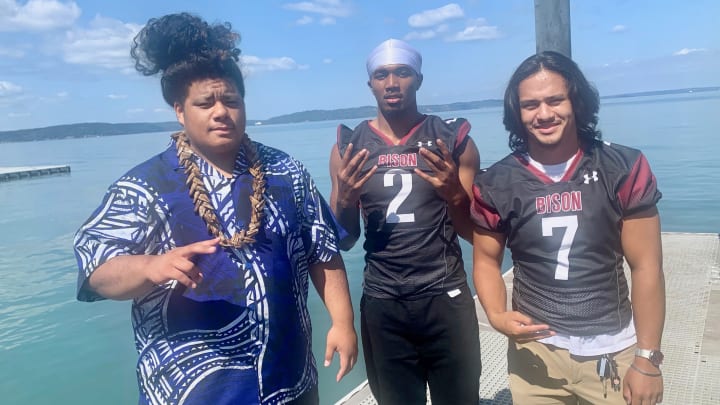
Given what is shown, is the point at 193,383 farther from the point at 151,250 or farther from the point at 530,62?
the point at 530,62

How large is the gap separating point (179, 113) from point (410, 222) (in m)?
1.19

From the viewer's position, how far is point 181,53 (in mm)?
1787

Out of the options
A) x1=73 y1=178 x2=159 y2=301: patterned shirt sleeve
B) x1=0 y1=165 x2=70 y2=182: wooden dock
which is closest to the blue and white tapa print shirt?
x1=73 y1=178 x2=159 y2=301: patterned shirt sleeve

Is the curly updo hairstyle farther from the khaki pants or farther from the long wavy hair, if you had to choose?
the khaki pants

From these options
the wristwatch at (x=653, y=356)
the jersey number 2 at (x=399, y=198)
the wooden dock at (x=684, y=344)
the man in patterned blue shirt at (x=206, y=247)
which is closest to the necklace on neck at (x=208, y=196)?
the man in patterned blue shirt at (x=206, y=247)

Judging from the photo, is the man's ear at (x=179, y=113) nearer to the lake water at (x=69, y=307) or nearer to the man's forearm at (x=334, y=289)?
the man's forearm at (x=334, y=289)

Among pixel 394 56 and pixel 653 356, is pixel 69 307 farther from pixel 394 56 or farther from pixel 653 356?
pixel 653 356

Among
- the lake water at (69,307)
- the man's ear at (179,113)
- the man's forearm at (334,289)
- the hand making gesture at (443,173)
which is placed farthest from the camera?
the lake water at (69,307)

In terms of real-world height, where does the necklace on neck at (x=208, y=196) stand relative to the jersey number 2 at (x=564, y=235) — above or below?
above

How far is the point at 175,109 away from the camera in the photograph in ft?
6.12

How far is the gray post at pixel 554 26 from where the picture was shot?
297 centimetres

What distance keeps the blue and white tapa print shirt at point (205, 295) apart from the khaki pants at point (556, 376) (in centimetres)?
90

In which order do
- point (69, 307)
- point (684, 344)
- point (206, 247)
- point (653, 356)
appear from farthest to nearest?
1. point (69, 307)
2. point (684, 344)
3. point (653, 356)
4. point (206, 247)

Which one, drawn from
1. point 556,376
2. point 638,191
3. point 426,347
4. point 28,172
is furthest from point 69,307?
point 28,172
